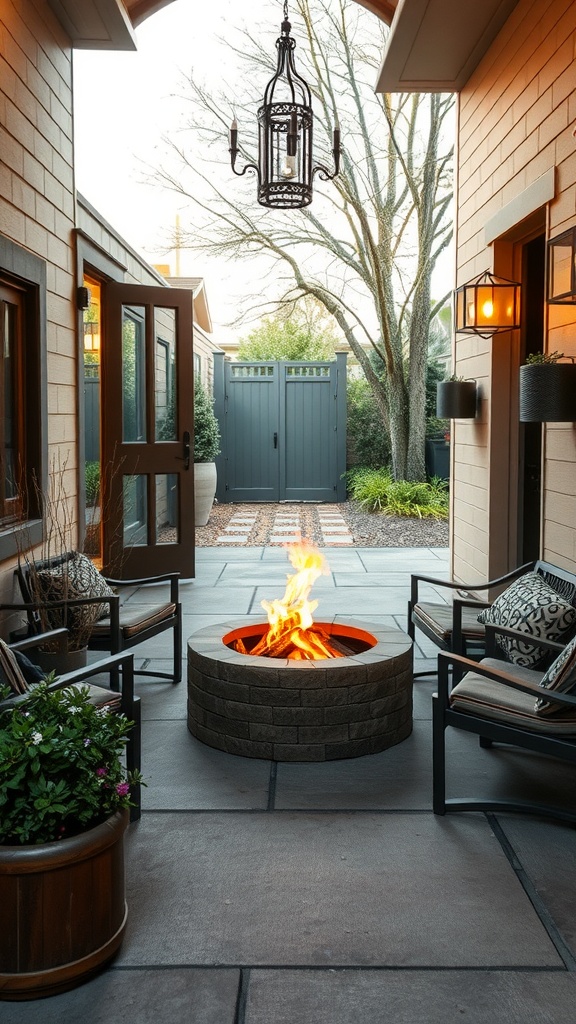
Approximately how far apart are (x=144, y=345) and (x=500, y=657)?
4.45 m

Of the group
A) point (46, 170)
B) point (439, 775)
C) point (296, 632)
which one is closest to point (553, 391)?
point (296, 632)

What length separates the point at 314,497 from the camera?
13.8 meters

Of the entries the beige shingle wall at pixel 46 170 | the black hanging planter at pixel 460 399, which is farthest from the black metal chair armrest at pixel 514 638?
the beige shingle wall at pixel 46 170

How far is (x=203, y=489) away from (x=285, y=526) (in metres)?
1.12

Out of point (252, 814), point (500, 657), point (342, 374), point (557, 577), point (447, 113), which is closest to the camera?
point (252, 814)

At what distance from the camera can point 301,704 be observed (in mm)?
3428

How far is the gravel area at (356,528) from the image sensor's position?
9.62 m

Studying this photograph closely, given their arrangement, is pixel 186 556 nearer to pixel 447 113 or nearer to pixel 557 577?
pixel 557 577

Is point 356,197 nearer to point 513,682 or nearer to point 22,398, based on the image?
point 22,398

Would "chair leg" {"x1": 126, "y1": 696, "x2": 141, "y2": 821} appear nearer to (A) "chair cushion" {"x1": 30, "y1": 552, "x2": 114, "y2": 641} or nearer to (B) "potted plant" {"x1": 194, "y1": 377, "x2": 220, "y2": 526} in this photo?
(A) "chair cushion" {"x1": 30, "y1": 552, "x2": 114, "y2": 641}

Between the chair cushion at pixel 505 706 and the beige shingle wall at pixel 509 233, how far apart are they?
1235mm

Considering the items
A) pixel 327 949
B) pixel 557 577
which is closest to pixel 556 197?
pixel 557 577

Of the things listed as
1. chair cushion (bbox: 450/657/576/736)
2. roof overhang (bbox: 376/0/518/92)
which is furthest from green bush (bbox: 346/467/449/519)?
chair cushion (bbox: 450/657/576/736)

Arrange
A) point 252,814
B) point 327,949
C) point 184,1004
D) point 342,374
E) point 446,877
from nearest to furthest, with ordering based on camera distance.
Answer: point 184,1004
point 327,949
point 446,877
point 252,814
point 342,374
